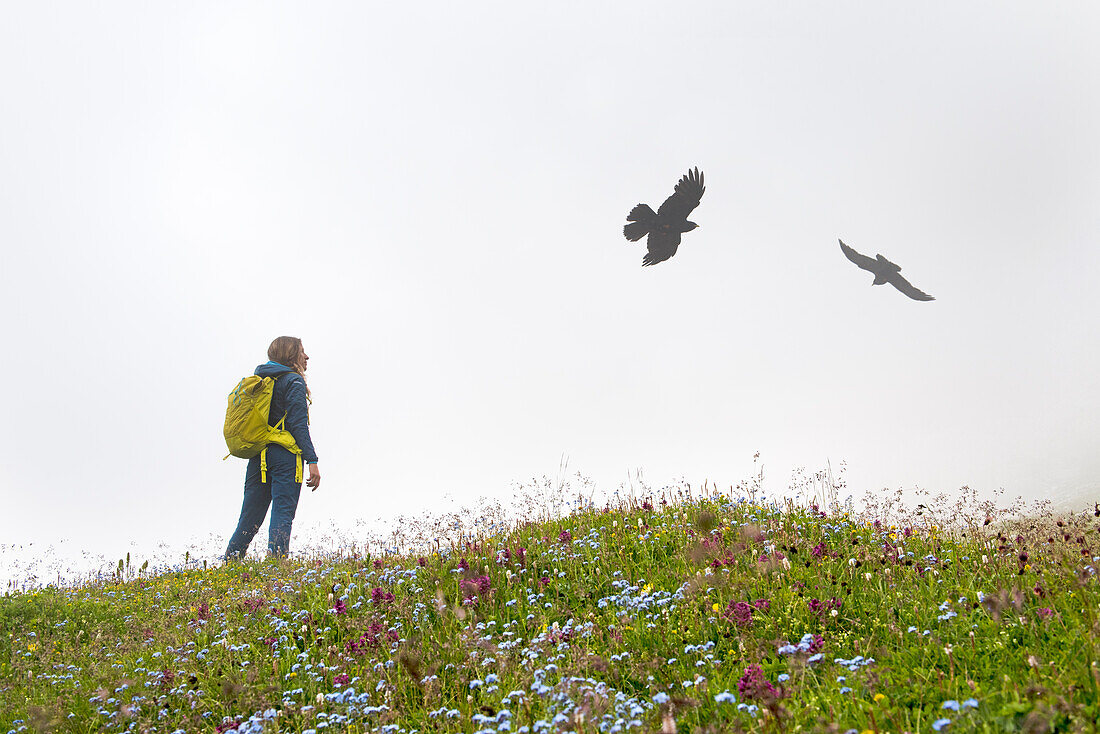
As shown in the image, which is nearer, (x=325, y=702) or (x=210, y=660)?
(x=325, y=702)

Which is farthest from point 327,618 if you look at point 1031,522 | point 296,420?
point 1031,522

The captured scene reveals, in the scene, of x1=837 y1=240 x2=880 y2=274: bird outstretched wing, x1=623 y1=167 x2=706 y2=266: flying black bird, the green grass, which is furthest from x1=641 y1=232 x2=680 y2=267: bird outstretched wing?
the green grass

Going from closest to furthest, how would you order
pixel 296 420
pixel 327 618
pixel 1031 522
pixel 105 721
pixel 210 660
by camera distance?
pixel 105 721
pixel 210 660
pixel 327 618
pixel 1031 522
pixel 296 420

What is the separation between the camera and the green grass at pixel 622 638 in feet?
10.8

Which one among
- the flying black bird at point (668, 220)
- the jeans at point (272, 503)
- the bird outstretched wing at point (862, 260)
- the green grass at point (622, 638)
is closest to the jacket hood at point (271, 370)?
the jeans at point (272, 503)

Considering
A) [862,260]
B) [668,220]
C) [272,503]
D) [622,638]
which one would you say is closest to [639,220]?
[668,220]

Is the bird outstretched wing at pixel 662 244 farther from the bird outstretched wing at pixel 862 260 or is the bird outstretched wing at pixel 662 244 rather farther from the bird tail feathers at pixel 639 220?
the bird outstretched wing at pixel 862 260

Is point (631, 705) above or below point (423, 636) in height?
below

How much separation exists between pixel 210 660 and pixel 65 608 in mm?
3335

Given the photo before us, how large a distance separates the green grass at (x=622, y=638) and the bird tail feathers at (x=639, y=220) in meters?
4.93

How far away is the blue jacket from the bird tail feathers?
529 centimetres

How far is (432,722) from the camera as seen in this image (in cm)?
377

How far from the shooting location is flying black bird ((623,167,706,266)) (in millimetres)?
10539

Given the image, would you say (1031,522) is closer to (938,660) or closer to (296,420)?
(938,660)
